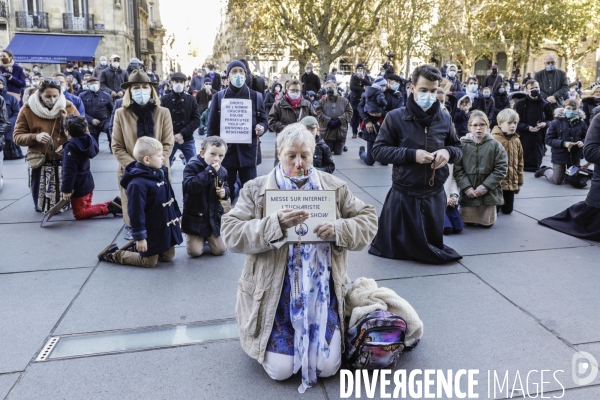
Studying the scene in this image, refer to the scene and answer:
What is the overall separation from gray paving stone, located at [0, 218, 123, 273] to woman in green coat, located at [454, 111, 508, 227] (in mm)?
4368

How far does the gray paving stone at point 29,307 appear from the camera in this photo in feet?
11.4

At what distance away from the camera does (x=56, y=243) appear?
19.1 feet

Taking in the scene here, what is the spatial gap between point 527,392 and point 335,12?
25.7m

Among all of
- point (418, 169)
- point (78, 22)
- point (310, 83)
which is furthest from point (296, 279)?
point (78, 22)

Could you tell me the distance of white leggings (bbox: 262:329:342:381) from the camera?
3057 millimetres

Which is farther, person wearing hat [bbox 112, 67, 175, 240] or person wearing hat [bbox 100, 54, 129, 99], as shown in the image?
person wearing hat [bbox 100, 54, 129, 99]

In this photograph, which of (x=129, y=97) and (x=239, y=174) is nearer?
(x=129, y=97)

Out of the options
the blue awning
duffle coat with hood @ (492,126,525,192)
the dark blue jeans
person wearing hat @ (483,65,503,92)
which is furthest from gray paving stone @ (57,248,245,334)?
the blue awning

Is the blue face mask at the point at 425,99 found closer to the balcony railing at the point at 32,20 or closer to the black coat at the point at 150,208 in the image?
the black coat at the point at 150,208

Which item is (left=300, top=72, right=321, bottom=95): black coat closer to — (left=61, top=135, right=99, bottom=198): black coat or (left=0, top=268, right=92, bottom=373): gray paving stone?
(left=61, top=135, right=99, bottom=198): black coat

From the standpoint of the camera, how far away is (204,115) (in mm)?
15172

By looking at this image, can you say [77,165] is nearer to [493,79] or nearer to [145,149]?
[145,149]

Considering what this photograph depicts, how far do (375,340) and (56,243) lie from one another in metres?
4.21

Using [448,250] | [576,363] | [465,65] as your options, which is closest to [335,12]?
[465,65]
